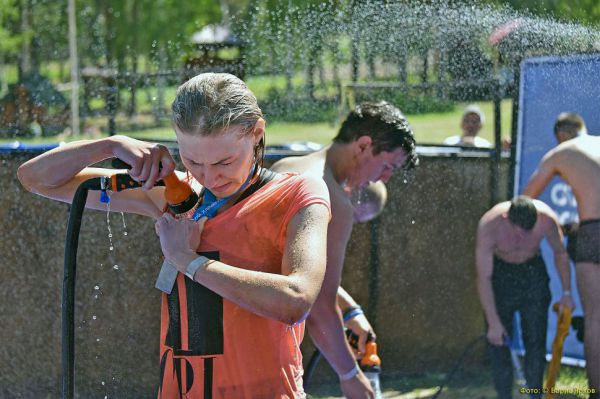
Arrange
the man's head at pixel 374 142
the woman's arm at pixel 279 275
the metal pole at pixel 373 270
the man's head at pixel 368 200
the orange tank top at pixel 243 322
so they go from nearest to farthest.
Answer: the woman's arm at pixel 279 275 → the orange tank top at pixel 243 322 → the man's head at pixel 374 142 → the man's head at pixel 368 200 → the metal pole at pixel 373 270

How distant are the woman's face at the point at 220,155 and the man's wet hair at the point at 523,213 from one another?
122 inches

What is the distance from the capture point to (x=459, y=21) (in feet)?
17.1

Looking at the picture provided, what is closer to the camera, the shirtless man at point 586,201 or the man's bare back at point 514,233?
the shirtless man at point 586,201

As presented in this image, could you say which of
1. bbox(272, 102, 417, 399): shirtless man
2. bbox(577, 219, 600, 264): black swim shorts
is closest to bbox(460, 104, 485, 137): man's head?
bbox(577, 219, 600, 264): black swim shorts

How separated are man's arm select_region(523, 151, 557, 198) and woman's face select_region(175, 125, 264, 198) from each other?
10.4ft

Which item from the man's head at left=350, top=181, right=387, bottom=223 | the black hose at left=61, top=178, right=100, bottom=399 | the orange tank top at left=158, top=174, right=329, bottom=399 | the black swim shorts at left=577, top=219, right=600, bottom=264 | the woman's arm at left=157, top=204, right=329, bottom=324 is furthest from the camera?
the black swim shorts at left=577, top=219, right=600, bottom=264

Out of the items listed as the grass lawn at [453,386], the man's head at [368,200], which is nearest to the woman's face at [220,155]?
the man's head at [368,200]

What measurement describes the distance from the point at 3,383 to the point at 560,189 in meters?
3.17

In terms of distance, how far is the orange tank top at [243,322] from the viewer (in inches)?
76.7

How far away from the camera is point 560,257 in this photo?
189 inches

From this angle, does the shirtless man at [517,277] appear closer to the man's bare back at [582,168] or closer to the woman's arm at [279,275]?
the man's bare back at [582,168]

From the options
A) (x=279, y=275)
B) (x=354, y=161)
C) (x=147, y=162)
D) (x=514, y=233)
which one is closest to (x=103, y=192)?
(x=147, y=162)

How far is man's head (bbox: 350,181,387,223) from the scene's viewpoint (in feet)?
14.5

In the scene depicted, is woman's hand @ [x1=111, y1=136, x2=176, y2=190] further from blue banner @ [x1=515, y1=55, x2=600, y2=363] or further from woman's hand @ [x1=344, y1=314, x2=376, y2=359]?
blue banner @ [x1=515, y1=55, x2=600, y2=363]
